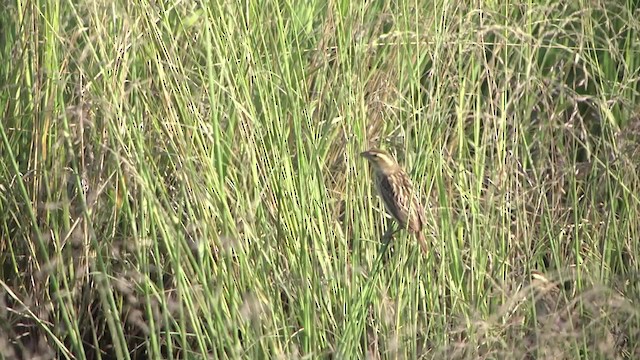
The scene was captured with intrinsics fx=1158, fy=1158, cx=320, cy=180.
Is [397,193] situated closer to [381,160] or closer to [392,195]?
[392,195]

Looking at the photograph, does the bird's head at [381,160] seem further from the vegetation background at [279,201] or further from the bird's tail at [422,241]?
the bird's tail at [422,241]

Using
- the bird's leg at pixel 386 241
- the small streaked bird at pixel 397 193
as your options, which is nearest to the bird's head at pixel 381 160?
the small streaked bird at pixel 397 193

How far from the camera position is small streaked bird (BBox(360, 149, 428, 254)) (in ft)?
9.98

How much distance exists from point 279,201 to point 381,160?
1.50 feet

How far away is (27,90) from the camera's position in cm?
351

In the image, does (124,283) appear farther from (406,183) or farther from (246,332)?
(406,183)

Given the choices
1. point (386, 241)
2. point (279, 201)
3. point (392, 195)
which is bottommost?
point (386, 241)

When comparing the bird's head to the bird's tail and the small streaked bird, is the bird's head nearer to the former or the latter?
the small streaked bird

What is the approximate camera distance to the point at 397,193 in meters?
3.20

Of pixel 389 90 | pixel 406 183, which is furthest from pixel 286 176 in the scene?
pixel 389 90

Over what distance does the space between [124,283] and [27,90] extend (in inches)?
33.1

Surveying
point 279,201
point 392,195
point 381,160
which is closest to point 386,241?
point 392,195

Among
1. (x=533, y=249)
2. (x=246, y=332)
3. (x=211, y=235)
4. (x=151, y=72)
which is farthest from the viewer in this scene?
(x=533, y=249)

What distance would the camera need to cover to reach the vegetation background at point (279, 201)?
279 centimetres
